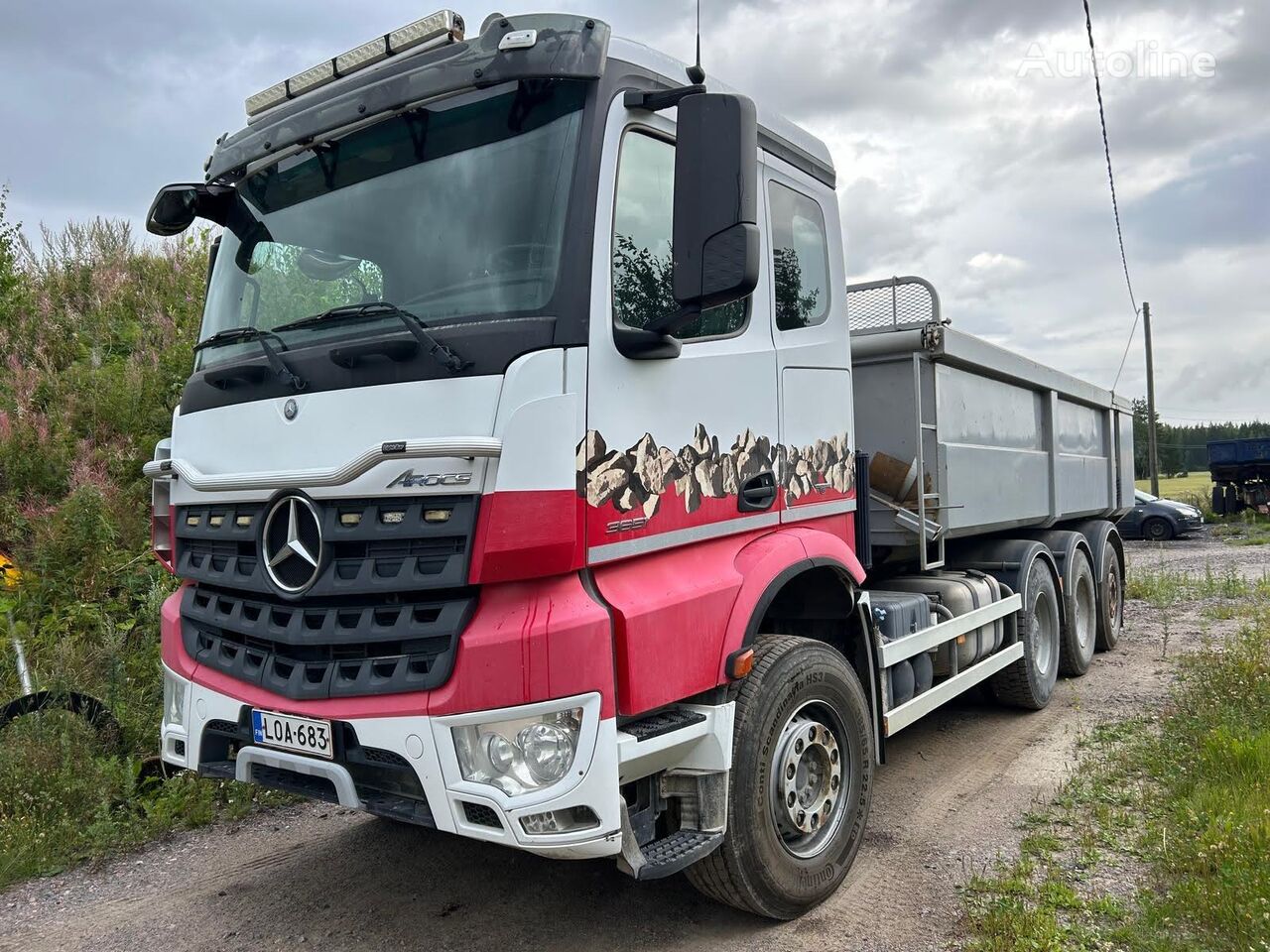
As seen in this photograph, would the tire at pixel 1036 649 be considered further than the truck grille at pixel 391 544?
Yes

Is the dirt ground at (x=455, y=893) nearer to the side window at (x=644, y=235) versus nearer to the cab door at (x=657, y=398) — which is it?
the cab door at (x=657, y=398)

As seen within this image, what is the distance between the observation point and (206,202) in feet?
12.6

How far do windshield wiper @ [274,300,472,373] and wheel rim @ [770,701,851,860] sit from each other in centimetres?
182

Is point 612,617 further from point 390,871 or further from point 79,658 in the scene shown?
point 79,658

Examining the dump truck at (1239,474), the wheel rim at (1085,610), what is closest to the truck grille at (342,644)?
the wheel rim at (1085,610)

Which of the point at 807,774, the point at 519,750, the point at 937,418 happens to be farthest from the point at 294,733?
the point at 937,418

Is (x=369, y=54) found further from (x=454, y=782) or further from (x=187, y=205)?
(x=454, y=782)

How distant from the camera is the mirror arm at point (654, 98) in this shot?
10.2ft

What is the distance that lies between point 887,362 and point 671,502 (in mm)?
2831

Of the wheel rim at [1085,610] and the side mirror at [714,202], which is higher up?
the side mirror at [714,202]

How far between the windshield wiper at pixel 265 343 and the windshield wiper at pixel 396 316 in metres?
0.07

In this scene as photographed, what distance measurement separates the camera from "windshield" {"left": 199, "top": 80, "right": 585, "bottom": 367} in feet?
9.71

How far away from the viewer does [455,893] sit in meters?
3.89

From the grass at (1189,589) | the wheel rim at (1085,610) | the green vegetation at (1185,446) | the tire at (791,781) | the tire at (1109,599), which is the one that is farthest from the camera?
the green vegetation at (1185,446)
